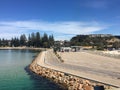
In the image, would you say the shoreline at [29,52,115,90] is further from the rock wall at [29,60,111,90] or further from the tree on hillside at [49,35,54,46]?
the tree on hillside at [49,35,54,46]

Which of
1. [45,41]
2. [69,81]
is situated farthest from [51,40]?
[69,81]

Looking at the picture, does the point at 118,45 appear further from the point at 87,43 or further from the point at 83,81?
the point at 83,81

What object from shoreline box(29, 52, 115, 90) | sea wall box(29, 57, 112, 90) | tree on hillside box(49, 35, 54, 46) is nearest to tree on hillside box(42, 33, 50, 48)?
tree on hillside box(49, 35, 54, 46)

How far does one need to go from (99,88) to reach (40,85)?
1756cm

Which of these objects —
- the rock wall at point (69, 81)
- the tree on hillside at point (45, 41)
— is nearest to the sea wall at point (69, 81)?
the rock wall at point (69, 81)

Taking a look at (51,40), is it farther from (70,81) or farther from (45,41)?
(70,81)

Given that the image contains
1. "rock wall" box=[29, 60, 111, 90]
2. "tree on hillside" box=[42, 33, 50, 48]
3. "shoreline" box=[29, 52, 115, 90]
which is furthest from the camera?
"tree on hillside" box=[42, 33, 50, 48]

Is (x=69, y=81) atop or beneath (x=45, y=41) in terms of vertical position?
beneath

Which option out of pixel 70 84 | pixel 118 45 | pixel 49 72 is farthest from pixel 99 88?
pixel 118 45

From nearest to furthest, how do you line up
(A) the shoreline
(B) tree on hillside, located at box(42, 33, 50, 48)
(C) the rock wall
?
(A) the shoreline < (C) the rock wall < (B) tree on hillside, located at box(42, 33, 50, 48)

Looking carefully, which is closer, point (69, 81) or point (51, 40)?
point (69, 81)

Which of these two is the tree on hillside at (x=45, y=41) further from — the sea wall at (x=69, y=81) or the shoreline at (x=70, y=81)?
the sea wall at (x=69, y=81)

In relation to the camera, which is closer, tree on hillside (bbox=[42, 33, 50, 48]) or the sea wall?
the sea wall

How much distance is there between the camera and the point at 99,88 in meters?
10.2
